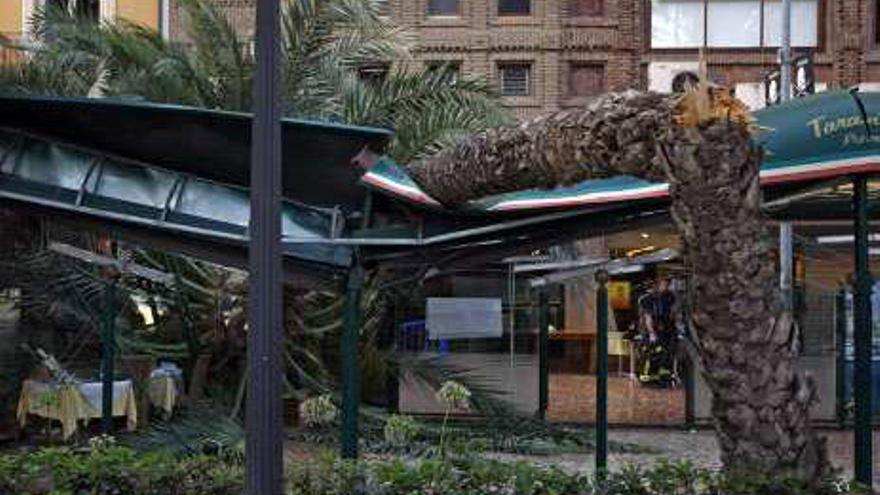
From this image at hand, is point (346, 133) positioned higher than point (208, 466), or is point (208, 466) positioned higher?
point (346, 133)

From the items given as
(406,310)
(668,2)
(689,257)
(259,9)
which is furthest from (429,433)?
(668,2)

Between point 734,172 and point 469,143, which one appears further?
point 469,143

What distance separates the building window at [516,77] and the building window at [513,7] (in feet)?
4.24

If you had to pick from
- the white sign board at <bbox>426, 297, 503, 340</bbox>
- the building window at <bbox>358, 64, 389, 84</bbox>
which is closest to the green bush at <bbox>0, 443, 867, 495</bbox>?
the white sign board at <bbox>426, 297, 503, 340</bbox>

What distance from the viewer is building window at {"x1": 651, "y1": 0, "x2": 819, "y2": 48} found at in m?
29.1

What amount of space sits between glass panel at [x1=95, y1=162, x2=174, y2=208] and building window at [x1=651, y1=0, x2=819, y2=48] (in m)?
21.6

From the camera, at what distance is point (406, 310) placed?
49.5 feet

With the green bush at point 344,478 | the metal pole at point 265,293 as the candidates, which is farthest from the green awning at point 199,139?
the metal pole at point 265,293

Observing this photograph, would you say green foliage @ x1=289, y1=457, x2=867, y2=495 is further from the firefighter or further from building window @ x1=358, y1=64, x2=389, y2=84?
the firefighter

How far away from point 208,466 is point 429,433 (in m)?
5.24

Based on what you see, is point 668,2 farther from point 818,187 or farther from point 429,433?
point 818,187

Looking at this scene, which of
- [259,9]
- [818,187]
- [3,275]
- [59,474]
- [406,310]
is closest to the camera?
[259,9]

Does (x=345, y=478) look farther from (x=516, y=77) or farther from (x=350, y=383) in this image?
(x=516, y=77)


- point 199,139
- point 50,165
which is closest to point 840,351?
point 199,139
